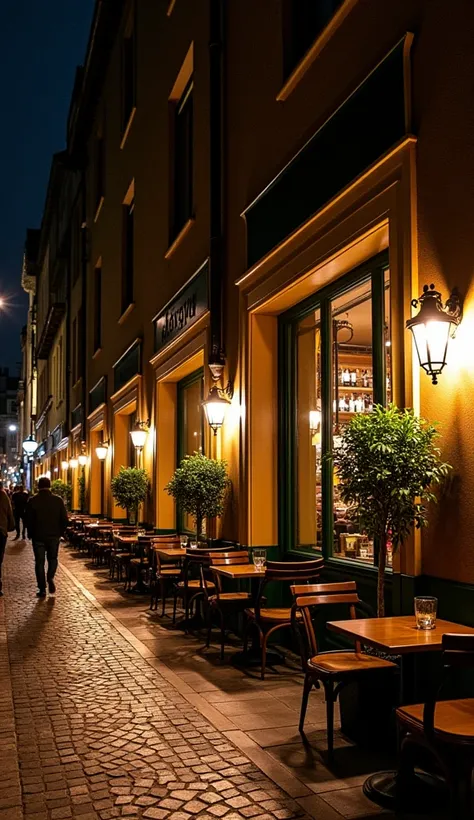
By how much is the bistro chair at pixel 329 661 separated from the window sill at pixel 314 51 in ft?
15.2

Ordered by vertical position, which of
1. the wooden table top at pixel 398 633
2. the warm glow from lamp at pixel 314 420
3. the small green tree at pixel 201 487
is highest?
the warm glow from lamp at pixel 314 420

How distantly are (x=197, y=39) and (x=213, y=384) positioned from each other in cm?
508

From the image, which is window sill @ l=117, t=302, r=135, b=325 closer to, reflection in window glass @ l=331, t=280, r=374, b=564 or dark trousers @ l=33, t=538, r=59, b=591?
dark trousers @ l=33, t=538, r=59, b=591

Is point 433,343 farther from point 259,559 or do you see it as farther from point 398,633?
point 259,559

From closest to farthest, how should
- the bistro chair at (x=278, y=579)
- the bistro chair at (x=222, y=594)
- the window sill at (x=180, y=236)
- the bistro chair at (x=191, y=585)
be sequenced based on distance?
the bistro chair at (x=278, y=579), the bistro chair at (x=222, y=594), the bistro chair at (x=191, y=585), the window sill at (x=180, y=236)

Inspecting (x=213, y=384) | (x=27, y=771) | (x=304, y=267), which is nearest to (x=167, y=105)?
(x=213, y=384)

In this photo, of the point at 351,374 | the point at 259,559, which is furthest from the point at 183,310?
the point at 259,559

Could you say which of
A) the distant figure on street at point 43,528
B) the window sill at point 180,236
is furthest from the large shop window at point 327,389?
the distant figure on street at point 43,528

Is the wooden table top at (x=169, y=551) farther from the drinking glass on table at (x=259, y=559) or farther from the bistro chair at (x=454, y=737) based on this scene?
the bistro chair at (x=454, y=737)

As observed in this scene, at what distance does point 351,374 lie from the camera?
7.65 meters

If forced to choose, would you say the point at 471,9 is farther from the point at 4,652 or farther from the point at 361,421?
the point at 4,652

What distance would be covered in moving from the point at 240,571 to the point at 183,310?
18.1ft

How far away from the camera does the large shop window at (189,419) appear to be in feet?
42.0

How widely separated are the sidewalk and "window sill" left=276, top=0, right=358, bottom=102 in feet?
18.2
